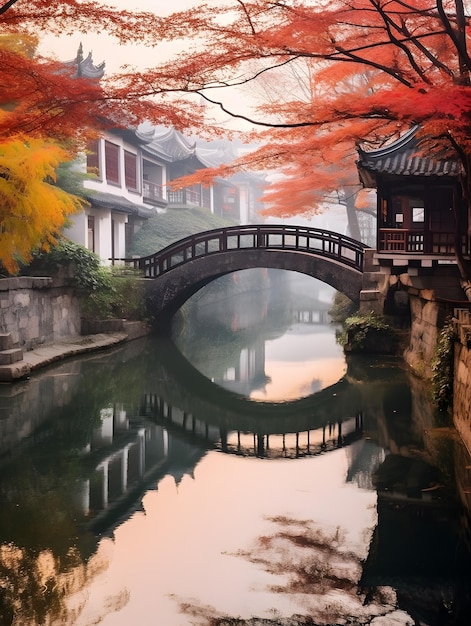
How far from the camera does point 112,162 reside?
34.1 metres

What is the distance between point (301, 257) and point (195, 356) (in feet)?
17.8

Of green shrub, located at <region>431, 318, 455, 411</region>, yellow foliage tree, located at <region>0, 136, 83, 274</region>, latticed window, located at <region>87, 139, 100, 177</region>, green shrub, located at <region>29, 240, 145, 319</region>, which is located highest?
latticed window, located at <region>87, 139, 100, 177</region>

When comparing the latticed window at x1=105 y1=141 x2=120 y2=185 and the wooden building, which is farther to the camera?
the latticed window at x1=105 y1=141 x2=120 y2=185

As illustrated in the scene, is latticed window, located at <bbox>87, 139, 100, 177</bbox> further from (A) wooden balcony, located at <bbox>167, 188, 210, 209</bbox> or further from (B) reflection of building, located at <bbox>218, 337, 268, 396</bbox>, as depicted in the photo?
(A) wooden balcony, located at <bbox>167, 188, 210, 209</bbox>

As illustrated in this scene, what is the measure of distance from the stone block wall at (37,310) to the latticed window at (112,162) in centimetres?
1077

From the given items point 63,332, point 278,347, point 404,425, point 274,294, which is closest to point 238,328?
point 278,347

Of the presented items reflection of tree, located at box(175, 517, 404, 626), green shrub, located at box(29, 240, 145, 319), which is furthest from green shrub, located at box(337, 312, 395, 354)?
reflection of tree, located at box(175, 517, 404, 626)

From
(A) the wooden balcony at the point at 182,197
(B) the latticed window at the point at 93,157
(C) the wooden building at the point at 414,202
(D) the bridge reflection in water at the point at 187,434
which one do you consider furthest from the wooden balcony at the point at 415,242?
(A) the wooden balcony at the point at 182,197

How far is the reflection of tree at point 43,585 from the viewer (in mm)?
6594

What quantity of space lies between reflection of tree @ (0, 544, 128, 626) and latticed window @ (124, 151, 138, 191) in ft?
99.2

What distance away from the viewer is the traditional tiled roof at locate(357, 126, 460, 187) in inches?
754

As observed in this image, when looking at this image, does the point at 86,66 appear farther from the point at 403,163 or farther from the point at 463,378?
the point at 463,378

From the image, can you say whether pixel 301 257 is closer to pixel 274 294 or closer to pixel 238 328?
pixel 238 328

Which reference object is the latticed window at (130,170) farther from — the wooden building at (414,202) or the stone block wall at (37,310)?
the wooden building at (414,202)
